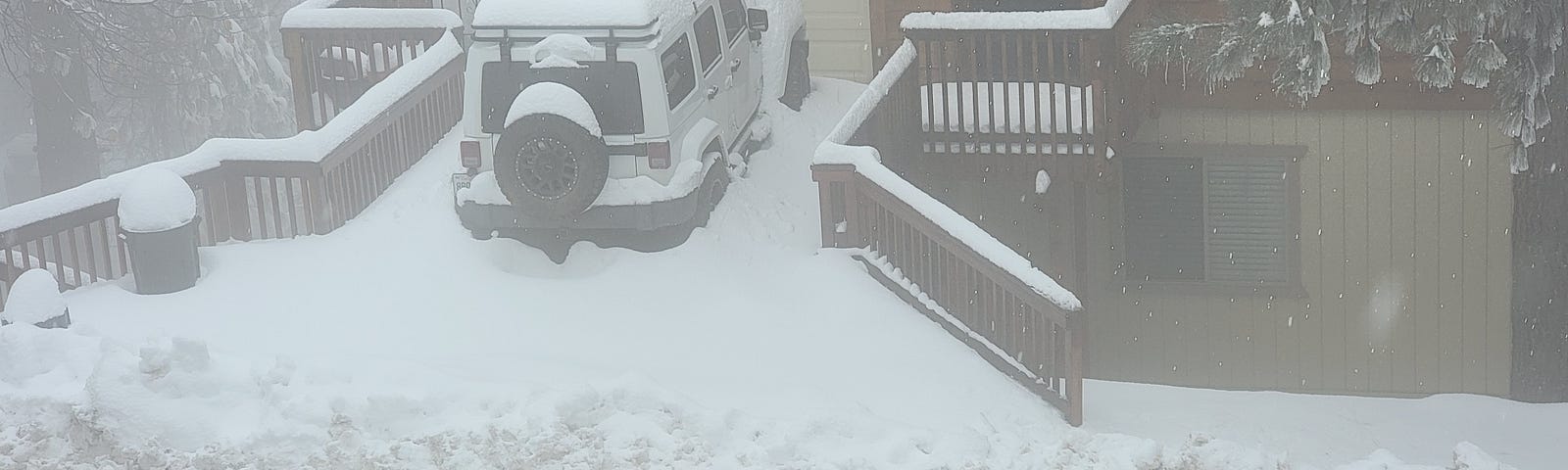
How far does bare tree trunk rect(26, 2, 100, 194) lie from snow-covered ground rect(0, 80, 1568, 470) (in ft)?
46.5

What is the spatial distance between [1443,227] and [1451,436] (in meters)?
3.10

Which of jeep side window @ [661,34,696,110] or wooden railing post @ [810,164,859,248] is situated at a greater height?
jeep side window @ [661,34,696,110]

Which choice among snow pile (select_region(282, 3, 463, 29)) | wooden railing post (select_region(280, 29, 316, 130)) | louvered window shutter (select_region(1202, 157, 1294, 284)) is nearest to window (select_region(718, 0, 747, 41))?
snow pile (select_region(282, 3, 463, 29))

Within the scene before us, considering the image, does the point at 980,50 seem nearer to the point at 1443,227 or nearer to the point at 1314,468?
the point at 1443,227

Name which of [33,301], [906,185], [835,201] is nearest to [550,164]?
[835,201]

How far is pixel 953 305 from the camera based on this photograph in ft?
33.6

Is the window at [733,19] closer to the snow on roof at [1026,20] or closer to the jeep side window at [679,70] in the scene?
the jeep side window at [679,70]

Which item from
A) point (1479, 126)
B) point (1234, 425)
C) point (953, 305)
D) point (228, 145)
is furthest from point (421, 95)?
point (1479, 126)

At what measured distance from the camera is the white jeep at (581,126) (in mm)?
10617

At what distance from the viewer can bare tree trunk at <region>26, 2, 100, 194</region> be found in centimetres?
2394

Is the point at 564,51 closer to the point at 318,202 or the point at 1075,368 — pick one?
the point at 318,202

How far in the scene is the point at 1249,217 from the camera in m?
12.7

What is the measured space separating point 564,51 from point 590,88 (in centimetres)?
29

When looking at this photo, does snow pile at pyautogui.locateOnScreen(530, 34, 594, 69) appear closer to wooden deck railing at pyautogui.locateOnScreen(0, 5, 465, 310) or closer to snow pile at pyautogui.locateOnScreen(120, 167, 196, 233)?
wooden deck railing at pyautogui.locateOnScreen(0, 5, 465, 310)
